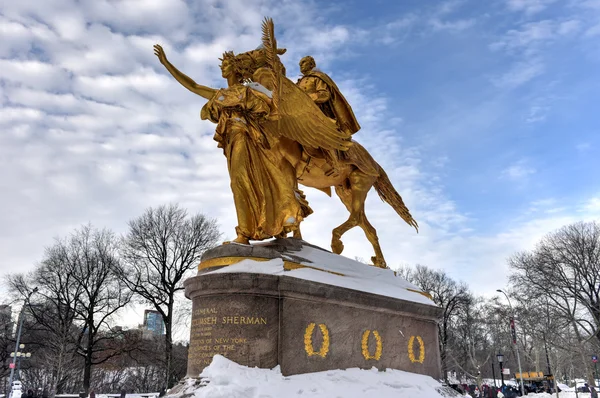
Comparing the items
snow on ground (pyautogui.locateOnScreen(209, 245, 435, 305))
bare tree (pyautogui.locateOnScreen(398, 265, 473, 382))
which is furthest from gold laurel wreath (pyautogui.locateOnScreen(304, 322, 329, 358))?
bare tree (pyautogui.locateOnScreen(398, 265, 473, 382))

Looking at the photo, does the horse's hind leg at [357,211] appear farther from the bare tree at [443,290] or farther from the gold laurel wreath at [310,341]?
the bare tree at [443,290]

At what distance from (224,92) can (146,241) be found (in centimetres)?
2312

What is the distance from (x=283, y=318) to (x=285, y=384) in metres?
0.87

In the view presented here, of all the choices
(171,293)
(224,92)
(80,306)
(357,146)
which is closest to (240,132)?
(224,92)

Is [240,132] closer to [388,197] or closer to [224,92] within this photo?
[224,92]

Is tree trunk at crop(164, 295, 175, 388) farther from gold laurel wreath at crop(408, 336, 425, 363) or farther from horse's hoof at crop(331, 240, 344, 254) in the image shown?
gold laurel wreath at crop(408, 336, 425, 363)

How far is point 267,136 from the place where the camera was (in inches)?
317

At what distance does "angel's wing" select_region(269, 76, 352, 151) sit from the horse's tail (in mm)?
2135

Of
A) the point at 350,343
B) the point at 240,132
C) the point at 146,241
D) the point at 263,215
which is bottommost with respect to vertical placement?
the point at 350,343

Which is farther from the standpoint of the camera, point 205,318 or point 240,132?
point 240,132

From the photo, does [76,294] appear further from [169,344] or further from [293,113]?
[293,113]

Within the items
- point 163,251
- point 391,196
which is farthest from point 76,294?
point 391,196

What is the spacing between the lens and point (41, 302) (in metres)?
30.5

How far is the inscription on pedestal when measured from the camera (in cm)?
628
